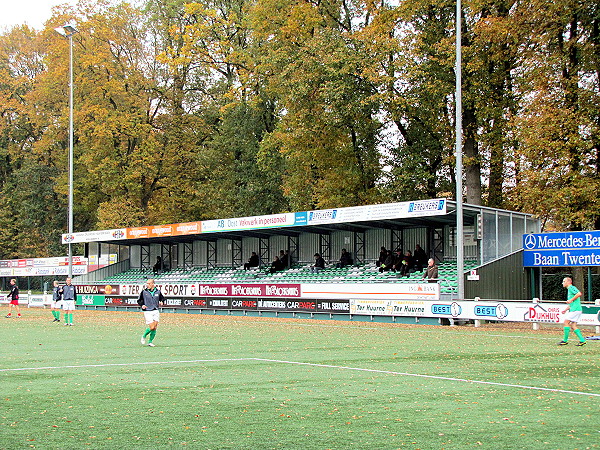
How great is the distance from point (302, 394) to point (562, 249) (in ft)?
75.7

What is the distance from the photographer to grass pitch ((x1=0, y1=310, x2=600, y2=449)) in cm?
862

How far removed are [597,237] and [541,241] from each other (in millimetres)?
2881

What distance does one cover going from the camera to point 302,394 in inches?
465

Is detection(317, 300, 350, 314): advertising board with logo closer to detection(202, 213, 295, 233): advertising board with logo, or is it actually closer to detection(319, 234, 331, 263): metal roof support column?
detection(202, 213, 295, 233): advertising board with logo

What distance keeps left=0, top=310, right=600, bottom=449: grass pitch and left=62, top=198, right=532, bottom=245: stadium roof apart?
11.2 metres

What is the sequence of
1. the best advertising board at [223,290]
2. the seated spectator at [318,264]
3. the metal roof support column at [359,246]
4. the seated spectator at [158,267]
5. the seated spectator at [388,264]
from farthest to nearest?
the seated spectator at [158,267], the metal roof support column at [359,246], the seated spectator at [318,264], the seated spectator at [388,264], the best advertising board at [223,290]

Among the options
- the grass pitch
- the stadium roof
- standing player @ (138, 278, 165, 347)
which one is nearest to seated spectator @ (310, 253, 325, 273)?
the stadium roof

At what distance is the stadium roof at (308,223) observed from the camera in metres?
32.8

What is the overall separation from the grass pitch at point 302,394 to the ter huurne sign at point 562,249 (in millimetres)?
9650

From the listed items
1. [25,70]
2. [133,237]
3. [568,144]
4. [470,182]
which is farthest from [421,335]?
[25,70]

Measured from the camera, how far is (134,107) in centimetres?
5978

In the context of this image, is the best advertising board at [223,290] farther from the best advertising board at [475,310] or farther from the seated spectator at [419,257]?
the seated spectator at [419,257]

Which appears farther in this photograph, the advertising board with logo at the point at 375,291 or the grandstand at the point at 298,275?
the grandstand at the point at 298,275

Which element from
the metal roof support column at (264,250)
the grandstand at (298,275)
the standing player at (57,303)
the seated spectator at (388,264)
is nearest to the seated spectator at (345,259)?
the grandstand at (298,275)
